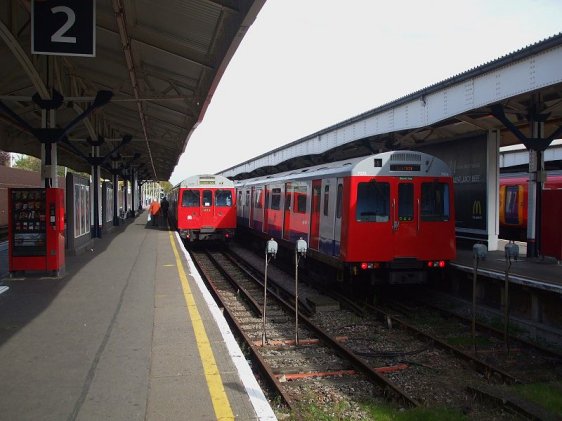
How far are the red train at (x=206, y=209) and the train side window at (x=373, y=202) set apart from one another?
11.1m

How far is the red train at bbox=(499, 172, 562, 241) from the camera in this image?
20.0m

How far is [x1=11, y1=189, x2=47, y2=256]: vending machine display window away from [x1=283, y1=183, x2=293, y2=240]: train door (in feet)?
22.3

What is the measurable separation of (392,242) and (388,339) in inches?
101

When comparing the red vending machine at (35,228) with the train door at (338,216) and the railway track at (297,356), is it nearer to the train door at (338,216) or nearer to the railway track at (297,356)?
the railway track at (297,356)

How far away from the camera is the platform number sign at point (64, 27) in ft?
23.3

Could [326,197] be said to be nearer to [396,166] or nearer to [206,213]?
[396,166]

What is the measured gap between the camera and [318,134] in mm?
22547

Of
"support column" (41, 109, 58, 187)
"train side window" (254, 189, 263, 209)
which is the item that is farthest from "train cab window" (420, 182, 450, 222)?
"train side window" (254, 189, 263, 209)

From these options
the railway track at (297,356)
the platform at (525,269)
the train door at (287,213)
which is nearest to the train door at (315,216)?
the railway track at (297,356)

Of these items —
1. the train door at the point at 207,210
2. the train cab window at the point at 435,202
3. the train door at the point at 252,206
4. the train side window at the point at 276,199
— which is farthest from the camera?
the train door at the point at 252,206

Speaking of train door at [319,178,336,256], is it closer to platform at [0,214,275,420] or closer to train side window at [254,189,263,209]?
platform at [0,214,275,420]

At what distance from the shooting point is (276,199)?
1702 cm

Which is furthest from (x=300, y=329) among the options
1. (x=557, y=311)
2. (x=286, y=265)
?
(x=286, y=265)

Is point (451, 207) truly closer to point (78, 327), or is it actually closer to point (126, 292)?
point (126, 292)
